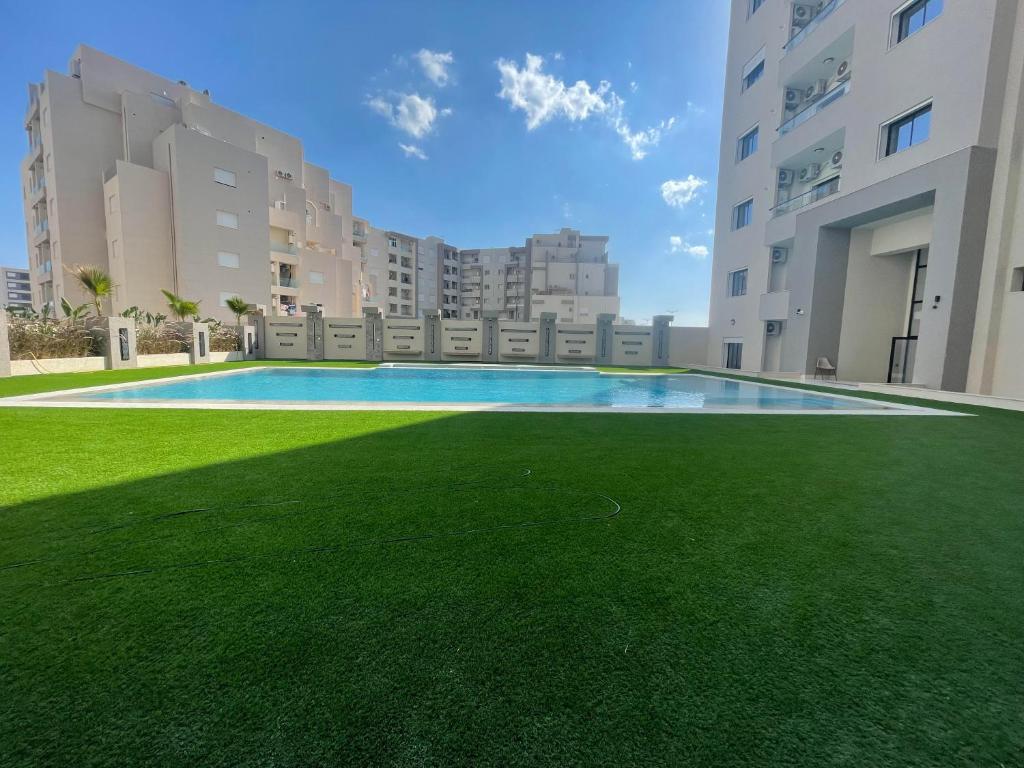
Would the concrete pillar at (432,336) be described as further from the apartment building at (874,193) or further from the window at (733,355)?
the window at (733,355)

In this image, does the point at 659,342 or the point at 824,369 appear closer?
the point at 824,369

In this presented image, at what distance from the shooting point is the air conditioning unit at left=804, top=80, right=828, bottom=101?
54.0 feet

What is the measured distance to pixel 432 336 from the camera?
25.5 meters

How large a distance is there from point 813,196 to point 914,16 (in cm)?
491

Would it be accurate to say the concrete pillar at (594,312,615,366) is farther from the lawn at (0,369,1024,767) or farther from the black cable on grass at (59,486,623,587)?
the black cable on grass at (59,486,623,587)

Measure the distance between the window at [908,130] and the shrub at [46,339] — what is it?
25.6m

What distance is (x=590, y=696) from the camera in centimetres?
144

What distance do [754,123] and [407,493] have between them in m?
22.9

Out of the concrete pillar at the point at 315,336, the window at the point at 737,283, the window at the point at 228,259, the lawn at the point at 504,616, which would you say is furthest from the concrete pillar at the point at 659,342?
the window at the point at 228,259

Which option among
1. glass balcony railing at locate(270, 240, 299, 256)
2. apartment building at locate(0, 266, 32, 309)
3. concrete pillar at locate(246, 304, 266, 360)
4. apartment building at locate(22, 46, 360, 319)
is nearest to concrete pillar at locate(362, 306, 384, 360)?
concrete pillar at locate(246, 304, 266, 360)

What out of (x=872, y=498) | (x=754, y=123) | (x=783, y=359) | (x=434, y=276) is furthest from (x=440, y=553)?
(x=434, y=276)

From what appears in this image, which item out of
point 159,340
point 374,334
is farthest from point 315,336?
point 159,340

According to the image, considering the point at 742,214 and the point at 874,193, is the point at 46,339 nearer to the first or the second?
the point at 874,193

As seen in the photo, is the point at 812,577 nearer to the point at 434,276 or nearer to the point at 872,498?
the point at 872,498
